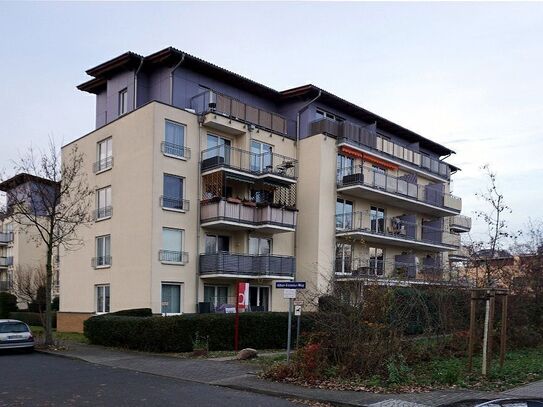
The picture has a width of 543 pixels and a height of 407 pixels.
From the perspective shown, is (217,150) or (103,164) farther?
(103,164)

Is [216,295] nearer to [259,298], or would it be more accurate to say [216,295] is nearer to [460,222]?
[259,298]

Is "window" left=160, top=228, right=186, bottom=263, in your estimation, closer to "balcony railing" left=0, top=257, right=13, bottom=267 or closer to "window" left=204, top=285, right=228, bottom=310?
"window" left=204, top=285, right=228, bottom=310

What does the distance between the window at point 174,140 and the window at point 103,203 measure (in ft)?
15.3

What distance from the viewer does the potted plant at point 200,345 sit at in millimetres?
18938

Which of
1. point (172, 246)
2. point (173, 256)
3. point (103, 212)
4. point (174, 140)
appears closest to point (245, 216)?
point (172, 246)

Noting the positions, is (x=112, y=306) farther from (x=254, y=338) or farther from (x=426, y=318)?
(x=426, y=318)

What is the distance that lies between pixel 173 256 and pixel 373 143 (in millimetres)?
14929

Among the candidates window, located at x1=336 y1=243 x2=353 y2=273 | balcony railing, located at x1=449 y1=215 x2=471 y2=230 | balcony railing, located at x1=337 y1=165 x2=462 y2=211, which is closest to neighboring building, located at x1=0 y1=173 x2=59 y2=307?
window, located at x1=336 y1=243 x2=353 y2=273

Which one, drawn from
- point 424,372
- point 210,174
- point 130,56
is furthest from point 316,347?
point 130,56

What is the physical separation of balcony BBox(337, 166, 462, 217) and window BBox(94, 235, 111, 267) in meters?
12.9

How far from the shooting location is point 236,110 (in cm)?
2923

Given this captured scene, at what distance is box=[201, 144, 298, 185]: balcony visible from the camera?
2756cm

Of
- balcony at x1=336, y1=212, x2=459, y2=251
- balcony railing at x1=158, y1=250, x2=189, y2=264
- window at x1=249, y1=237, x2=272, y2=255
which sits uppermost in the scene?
balcony at x1=336, y1=212, x2=459, y2=251

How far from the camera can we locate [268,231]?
2998 centimetres
